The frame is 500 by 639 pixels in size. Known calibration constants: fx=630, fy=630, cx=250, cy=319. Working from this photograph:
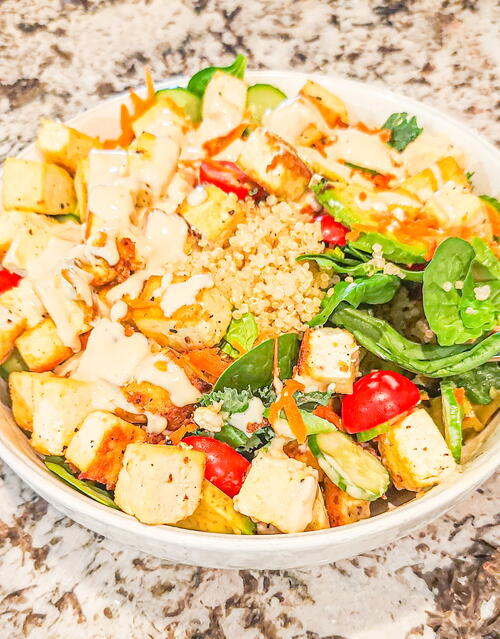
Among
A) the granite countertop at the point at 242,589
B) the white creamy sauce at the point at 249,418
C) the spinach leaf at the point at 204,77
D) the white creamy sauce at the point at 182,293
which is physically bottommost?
the granite countertop at the point at 242,589

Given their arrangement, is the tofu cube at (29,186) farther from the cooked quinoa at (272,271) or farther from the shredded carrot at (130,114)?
the cooked quinoa at (272,271)

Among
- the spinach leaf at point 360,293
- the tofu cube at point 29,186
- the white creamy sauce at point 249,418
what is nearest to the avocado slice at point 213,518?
the white creamy sauce at point 249,418

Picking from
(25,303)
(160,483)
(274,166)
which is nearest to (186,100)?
(274,166)

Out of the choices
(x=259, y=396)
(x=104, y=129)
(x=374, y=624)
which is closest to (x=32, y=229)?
(x=104, y=129)

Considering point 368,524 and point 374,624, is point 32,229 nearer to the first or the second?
point 368,524

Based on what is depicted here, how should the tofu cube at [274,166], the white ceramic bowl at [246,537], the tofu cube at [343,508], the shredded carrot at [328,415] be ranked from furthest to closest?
the tofu cube at [274,166]
the shredded carrot at [328,415]
the tofu cube at [343,508]
the white ceramic bowl at [246,537]

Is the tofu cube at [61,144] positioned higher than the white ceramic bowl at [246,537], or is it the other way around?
the tofu cube at [61,144]

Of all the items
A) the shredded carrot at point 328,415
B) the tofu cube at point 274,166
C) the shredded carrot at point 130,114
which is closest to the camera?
the shredded carrot at point 328,415
